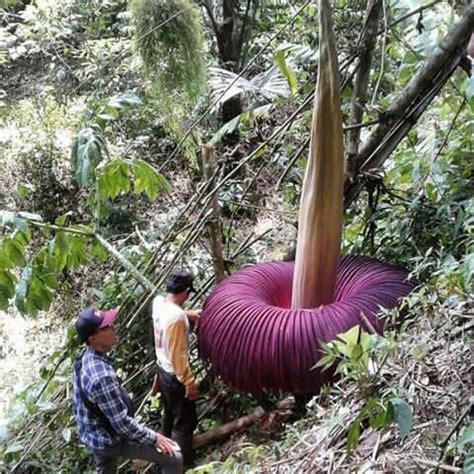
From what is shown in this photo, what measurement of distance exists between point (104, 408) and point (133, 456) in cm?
27

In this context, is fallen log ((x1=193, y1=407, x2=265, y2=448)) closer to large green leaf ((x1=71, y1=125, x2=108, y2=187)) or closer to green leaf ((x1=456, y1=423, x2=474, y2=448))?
large green leaf ((x1=71, y1=125, x2=108, y2=187))

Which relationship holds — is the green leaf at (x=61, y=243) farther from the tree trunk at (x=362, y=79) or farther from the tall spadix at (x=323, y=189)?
the tree trunk at (x=362, y=79)

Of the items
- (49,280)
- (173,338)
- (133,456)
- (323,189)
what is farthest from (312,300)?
(49,280)

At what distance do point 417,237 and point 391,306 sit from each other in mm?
458

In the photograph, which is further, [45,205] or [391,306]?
[45,205]

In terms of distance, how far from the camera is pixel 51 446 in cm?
282

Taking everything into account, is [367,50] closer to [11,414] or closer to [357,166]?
[357,166]

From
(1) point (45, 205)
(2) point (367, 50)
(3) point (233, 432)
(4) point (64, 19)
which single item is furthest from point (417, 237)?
(4) point (64, 19)

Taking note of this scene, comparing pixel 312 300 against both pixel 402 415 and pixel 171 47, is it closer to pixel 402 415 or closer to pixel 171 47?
pixel 402 415

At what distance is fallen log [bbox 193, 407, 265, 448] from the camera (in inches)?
97.3

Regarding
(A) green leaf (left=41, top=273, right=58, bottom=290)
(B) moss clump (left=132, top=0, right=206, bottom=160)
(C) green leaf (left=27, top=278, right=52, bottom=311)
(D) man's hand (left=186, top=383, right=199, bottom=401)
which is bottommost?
(D) man's hand (left=186, top=383, right=199, bottom=401)

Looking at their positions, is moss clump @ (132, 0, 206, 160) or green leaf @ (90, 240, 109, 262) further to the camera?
moss clump @ (132, 0, 206, 160)

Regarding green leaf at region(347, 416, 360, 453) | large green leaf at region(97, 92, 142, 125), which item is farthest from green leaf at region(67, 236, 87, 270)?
green leaf at region(347, 416, 360, 453)

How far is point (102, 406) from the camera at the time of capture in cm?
213
